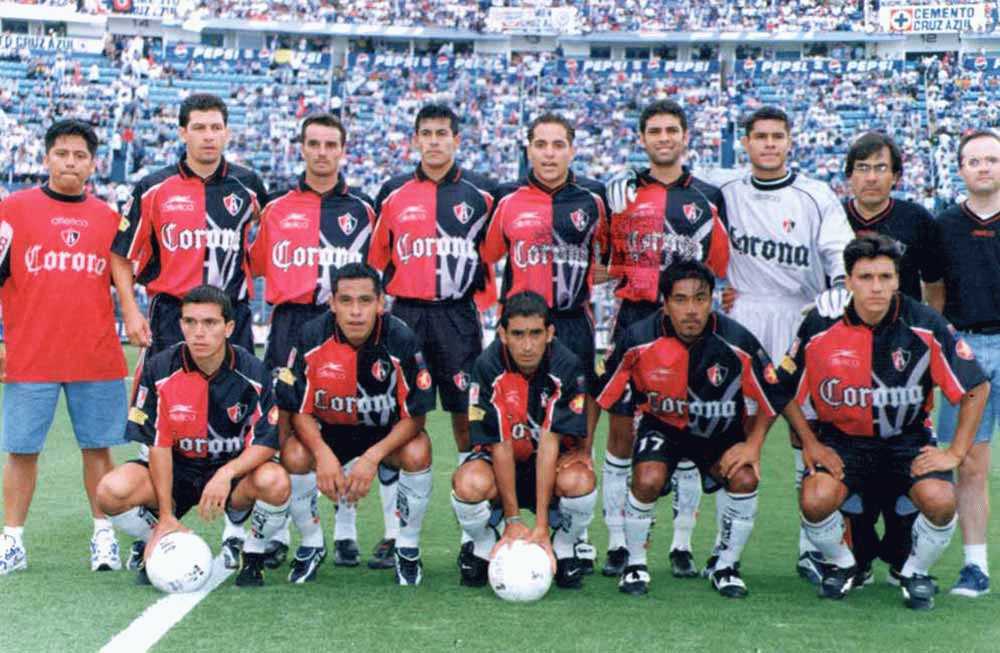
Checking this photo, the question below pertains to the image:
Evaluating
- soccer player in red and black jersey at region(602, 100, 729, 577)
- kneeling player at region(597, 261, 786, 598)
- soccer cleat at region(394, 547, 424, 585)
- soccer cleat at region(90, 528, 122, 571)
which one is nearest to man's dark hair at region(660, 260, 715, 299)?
kneeling player at region(597, 261, 786, 598)

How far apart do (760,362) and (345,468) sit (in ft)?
6.49

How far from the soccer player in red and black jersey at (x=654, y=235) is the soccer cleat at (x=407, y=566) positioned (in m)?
0.99

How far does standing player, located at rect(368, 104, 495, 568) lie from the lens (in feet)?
20.4

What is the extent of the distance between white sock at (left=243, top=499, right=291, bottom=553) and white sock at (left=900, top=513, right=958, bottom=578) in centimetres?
A: 262

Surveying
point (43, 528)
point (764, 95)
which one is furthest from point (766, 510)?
point (764, 95)

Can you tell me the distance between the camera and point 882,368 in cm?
529

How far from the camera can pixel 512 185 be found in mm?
6340

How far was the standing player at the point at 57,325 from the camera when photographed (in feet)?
18.9

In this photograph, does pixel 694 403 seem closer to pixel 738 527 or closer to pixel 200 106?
pixel 738 527

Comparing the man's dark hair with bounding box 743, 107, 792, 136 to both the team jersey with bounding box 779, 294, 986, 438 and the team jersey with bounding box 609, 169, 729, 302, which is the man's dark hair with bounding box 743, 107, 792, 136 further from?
the team jersey with bounding box 779, 294, 986, 438

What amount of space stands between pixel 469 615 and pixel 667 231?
2.25 meters

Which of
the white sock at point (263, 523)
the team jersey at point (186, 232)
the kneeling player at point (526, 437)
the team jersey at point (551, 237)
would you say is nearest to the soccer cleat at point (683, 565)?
the kneeling player at point (526, 437)

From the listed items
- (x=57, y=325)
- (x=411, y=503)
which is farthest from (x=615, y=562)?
(x=57, y=325)

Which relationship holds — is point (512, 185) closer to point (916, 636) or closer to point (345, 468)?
point (345, 468)
